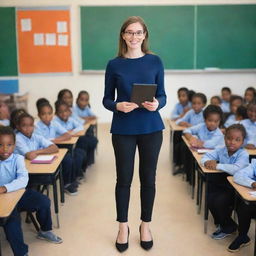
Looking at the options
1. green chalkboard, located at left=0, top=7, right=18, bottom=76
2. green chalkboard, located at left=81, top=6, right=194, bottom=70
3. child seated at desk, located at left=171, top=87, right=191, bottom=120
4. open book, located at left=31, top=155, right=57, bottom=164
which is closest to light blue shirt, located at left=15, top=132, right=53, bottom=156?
open book, located at left=31, top=155, right=57, bottom=164

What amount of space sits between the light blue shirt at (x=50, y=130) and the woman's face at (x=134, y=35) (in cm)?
194

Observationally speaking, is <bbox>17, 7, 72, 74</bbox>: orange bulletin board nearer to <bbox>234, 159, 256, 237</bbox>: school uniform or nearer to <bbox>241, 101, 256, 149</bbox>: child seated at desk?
<bbox>241, 101, 256, 149</bbox>: child seated at desk

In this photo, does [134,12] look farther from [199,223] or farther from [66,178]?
[199,223]

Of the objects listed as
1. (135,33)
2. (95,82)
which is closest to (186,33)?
(95,82)

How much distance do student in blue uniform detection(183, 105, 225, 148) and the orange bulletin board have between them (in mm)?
4170

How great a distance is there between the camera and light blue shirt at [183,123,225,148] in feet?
11.8

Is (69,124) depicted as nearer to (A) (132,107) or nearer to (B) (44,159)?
(B) (44,159)

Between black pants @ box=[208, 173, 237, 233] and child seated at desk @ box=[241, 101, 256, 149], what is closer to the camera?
black pants @ box=[208, 173, 237, 233]

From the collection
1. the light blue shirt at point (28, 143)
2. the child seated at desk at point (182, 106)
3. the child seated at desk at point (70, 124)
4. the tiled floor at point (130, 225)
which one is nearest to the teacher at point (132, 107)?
the tiled floor at point (130, 225)

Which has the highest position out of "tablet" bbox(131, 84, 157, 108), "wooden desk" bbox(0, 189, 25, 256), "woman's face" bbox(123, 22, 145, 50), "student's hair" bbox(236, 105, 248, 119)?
"woman's face" bbox(123, 22, 145, 50)

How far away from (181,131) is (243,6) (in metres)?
3.75

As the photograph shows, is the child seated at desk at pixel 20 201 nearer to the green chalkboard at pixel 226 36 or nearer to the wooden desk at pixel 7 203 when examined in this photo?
the wooden desk at pixel 7 203

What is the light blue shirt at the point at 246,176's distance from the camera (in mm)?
2504

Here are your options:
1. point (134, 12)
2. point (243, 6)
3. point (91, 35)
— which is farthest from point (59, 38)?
point (243, 6)
